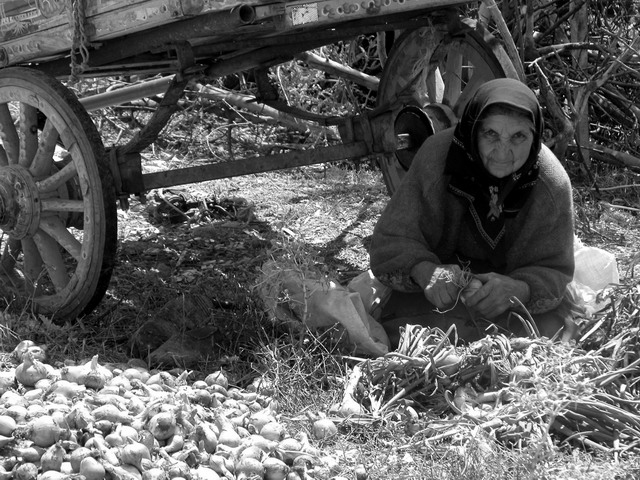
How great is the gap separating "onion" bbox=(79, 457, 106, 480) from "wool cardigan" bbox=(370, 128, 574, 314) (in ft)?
5.08

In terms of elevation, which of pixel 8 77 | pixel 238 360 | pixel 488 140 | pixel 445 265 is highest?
pixel 8 77

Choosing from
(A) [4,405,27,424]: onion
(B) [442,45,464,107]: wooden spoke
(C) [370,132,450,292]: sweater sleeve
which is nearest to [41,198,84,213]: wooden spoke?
(C) [370,132,450,292]: sweater sleeve

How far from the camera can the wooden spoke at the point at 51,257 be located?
12.9 ft

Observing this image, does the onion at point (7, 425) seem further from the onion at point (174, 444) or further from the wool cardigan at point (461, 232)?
the wool cardigan at point (461, 232)

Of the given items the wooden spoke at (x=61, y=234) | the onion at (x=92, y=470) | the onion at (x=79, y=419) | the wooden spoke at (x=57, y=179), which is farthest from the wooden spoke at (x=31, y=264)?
the onion at (x=92, y=470)

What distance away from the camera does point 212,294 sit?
403cm

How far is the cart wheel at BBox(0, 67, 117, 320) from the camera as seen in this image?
11.8 feet

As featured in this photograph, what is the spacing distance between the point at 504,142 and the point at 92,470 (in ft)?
6.14

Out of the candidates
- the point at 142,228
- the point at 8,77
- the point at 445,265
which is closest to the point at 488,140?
the point at 445,265

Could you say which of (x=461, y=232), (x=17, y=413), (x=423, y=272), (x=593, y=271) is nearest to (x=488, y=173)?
(x=461, y=232)

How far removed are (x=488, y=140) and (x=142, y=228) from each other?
2698 millimetres

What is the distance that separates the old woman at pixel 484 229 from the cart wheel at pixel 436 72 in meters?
0.83

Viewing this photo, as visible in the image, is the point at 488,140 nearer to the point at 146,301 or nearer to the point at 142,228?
the point at 146,301

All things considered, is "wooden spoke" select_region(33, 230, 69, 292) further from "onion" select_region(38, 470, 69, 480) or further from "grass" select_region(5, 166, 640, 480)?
"onion" select_region(38, 470, 69, 480)
